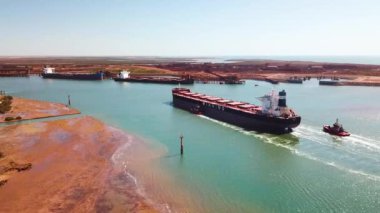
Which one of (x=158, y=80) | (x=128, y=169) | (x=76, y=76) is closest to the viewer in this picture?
(x=128, y=169)

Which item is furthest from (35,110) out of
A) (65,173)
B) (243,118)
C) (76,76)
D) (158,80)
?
(76,76)

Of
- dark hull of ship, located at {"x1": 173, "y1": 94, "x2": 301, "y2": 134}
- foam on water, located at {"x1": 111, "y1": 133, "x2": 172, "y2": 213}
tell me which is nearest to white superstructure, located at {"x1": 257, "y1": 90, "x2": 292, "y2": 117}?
dark hull of ship, located at {"x1": 173, "y1": 94, "x2": 301, "y2": 134}

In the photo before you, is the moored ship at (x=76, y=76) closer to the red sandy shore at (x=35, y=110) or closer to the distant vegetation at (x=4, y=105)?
the red sandy shore at (x=35, y=110)

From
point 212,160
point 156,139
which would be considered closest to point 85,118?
point 156,139

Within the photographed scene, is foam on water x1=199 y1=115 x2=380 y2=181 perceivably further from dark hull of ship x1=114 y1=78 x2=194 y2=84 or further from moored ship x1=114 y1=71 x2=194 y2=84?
moored ship x1=114 y1=71 x2=194 y2=84

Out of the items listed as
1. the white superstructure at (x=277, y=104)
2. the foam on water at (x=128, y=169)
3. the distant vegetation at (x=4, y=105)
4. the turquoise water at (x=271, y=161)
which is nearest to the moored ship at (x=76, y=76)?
the distant vegetation at (x=4, y=105)

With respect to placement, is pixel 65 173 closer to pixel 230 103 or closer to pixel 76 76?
pixel 230 103

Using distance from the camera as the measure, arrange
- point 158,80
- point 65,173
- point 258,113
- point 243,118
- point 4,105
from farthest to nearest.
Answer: point 158,80
point 4,105
point 243,118
point 258,113
point 65,173
